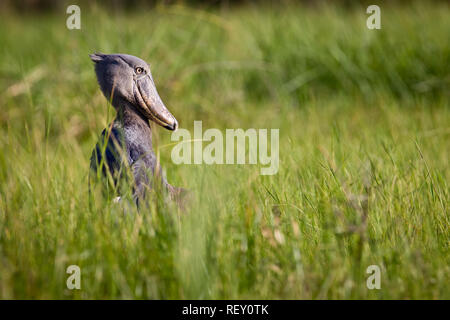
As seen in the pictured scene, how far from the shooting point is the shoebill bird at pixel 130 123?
1.73 metres

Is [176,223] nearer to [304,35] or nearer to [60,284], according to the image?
[60,284]

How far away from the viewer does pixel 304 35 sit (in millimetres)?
4414

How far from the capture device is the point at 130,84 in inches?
69.2

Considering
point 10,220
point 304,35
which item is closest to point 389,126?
point 304,35

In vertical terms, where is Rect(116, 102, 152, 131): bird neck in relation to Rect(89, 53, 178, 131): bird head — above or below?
below

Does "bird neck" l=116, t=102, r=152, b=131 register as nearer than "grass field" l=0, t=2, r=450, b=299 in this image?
No

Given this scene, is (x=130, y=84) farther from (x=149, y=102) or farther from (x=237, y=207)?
(x=237, y=207)

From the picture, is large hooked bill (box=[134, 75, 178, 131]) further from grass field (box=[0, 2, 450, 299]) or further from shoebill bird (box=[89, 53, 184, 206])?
grass field (box=[0, 2, 450, 299])

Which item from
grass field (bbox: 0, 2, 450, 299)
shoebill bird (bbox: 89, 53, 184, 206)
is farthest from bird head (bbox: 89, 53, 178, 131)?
grass field (bbox: 0, 2, 450, 299)

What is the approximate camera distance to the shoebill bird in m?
1.73

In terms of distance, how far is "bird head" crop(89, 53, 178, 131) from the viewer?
5.77 feet

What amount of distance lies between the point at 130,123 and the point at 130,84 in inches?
5.5

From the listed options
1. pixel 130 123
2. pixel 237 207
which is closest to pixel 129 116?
pixel 130 123

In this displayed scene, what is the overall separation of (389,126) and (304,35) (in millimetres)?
1540
